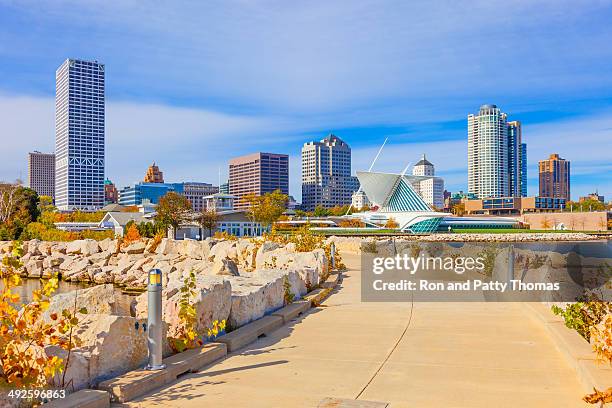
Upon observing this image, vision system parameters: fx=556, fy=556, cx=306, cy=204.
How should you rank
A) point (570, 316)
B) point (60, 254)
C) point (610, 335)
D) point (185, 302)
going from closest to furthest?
point (610, 335) → point (185, 302) → point (570, 316) → point (60, 254)

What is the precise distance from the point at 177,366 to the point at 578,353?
14.7 feet

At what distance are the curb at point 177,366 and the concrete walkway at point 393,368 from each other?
123 millimetres

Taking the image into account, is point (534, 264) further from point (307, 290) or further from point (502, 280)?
point (307, 290)

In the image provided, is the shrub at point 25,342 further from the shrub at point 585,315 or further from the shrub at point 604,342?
the shrub at point 585,315

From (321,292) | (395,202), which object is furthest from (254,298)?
(395,202)

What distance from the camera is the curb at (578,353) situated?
17.4 ft

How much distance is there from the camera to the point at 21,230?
4984 centimetres

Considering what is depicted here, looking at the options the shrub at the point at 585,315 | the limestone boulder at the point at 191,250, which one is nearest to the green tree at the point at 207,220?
the limestone boulder at the point at 191,250

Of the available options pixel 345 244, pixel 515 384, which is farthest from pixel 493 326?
pixel 345 244

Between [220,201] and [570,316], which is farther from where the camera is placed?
Result: [220,201]

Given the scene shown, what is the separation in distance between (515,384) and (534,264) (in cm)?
819

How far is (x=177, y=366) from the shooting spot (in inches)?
234

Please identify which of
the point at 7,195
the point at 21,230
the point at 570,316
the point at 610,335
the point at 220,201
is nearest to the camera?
the point at 610,335

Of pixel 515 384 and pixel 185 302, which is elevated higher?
pixel 185 302
